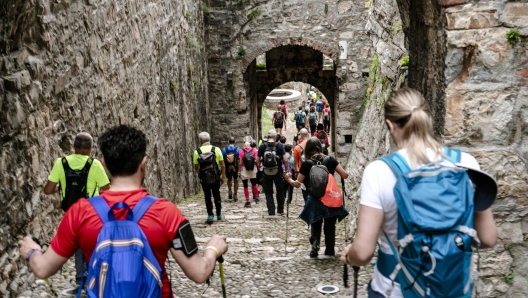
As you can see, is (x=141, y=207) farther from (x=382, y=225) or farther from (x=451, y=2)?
(x=451, y=2)

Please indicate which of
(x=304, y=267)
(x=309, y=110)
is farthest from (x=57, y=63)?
(x=309, y=110)

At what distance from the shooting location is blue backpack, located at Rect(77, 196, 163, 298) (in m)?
2.04

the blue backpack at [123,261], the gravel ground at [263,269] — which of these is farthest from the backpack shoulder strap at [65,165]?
the blue backpack at [123,261]

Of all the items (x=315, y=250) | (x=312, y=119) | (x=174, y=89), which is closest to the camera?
(x=315, y=250)

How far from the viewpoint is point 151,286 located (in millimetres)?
2086

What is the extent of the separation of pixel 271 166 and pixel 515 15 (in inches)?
208

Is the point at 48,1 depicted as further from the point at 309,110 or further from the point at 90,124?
the point at 309,110

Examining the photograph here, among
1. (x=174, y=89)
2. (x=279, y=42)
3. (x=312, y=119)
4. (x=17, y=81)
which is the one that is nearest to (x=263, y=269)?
(x=17, y=81)

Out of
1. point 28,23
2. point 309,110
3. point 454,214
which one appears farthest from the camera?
point 309,110

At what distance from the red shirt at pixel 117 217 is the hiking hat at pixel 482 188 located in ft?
3.40

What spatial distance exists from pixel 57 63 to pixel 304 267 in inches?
105

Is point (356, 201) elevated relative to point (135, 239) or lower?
lower

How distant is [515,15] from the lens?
325cm

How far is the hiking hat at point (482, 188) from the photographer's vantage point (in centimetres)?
215
